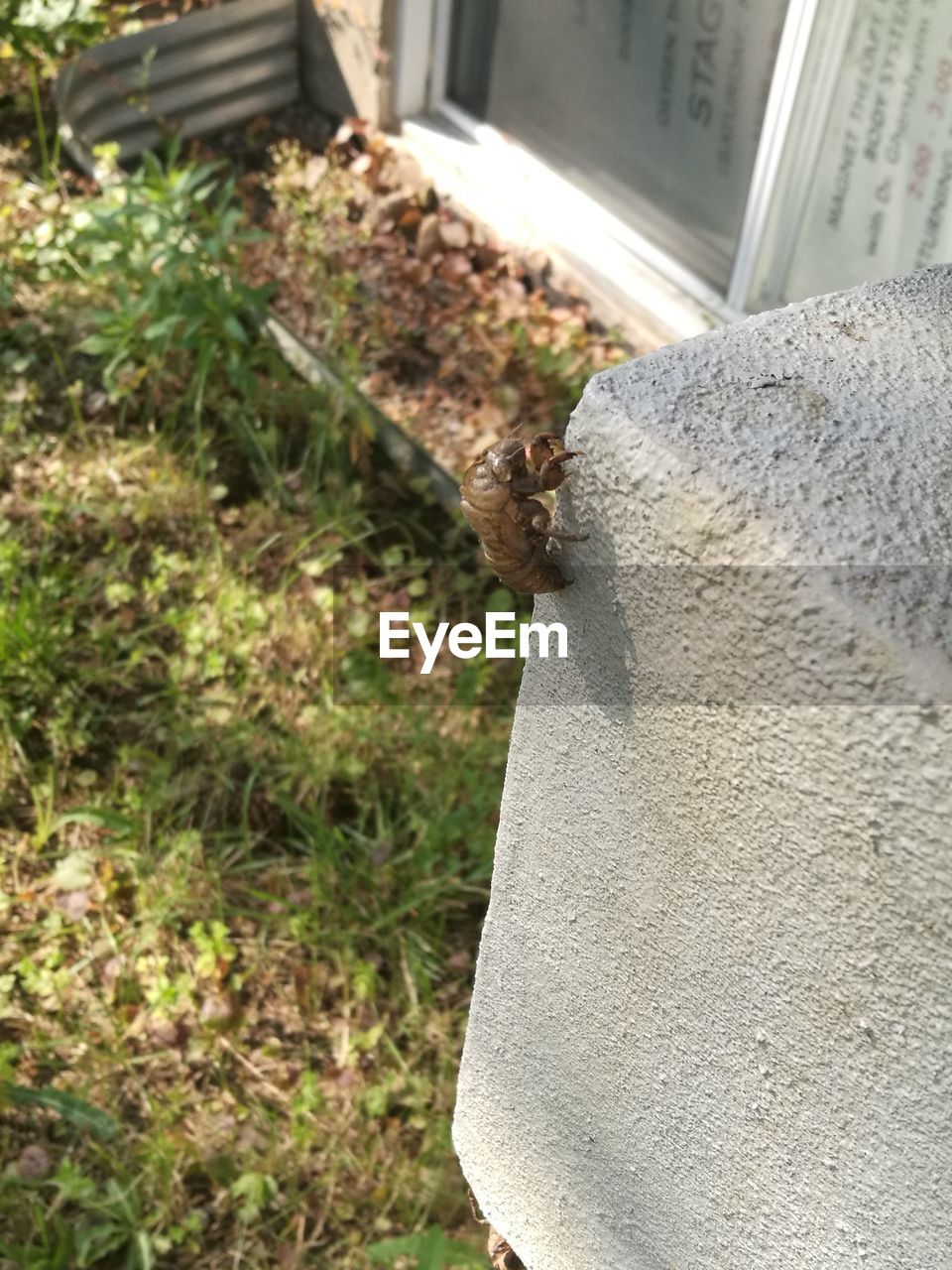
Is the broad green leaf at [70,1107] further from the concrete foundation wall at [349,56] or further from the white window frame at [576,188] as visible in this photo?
the concrete foundation wall at [349,56]

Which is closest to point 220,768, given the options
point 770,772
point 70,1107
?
point 70,1107

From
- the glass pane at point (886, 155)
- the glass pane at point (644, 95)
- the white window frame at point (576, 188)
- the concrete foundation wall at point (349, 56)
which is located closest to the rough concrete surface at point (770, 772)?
the glass pane at point (886, 155)

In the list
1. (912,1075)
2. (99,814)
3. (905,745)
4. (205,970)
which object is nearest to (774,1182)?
(912,1075)

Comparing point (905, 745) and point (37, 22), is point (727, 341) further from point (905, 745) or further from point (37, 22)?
point (37, 22)

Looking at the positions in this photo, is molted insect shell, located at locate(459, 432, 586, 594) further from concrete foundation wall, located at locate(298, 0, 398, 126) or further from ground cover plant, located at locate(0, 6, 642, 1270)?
concrete foundation wall, located at locate(298, 0, 398, 126)

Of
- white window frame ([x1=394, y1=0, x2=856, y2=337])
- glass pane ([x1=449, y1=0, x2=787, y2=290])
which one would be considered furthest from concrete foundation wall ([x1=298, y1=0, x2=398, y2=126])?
glass pane ([x1=449, y1=0, x2=787, y2=290])
